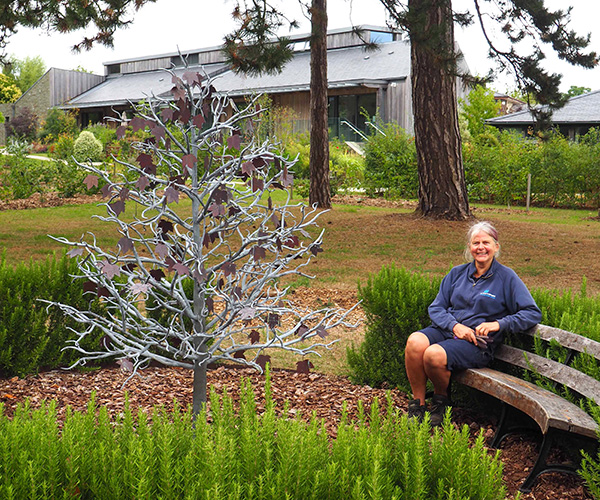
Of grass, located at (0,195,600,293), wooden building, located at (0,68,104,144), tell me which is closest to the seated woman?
grass, located at (0,195,600,293)

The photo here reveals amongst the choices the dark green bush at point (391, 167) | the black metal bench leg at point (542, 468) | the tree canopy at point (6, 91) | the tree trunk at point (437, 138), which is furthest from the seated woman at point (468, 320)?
the tree canopy at point (6, 91)

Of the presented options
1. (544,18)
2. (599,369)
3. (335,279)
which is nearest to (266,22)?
(544,18)

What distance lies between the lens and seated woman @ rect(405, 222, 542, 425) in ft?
13.4

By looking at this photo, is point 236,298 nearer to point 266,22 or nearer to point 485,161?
point 266,22

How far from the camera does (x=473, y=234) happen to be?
4.40 m

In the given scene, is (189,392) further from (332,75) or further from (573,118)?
(332,75)

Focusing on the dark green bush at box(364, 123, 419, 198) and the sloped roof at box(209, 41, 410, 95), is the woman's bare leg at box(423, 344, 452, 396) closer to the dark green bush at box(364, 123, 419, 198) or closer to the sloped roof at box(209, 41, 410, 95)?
the dark green bush at box(364, 123, 419, 198)

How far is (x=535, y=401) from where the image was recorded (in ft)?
11.0

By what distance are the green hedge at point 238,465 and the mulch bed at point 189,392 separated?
1645 mm

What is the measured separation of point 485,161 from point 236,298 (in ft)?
56.9

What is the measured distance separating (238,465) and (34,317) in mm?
3103

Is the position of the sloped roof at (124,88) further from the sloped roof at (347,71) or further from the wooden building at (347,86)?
the sloped roof at (347,71)

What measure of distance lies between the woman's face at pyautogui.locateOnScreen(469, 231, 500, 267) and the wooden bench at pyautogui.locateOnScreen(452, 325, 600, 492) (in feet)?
1.75

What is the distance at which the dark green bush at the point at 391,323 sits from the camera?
4727 millimetres
